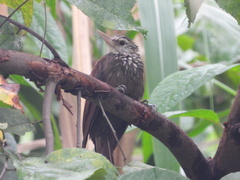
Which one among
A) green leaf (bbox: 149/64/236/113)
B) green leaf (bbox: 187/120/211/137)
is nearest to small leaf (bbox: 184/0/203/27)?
green leaf (bbox: 149/64/236/113)

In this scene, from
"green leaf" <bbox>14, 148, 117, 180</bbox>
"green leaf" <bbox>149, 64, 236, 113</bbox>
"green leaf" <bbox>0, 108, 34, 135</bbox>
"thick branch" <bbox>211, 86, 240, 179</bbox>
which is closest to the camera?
"green leaf" <bbox>14, 148, 117, 180</bbox>

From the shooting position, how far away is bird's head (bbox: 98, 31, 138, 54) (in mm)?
2377

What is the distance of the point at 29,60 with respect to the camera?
1.04 meters

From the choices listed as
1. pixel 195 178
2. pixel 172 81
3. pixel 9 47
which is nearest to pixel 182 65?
pixel 172 81

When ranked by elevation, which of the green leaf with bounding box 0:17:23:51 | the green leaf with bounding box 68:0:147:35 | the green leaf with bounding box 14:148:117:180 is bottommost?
the green leaf with bounding box 14:148:117:180

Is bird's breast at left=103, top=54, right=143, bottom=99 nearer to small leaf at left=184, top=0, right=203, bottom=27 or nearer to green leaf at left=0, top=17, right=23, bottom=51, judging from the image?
green leaf at left=0, top=17, right=23, bottom=51

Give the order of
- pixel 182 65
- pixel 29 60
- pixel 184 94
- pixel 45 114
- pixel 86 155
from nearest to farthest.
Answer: pixel 86 155 < pixel 45 114 < pixel 29 60 < pixel 184 94 < pixel 182 65

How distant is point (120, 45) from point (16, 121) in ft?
4.88

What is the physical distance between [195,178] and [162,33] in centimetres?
100

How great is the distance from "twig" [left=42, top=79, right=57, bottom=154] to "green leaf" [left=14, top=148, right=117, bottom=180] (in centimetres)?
7

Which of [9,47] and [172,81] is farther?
[172,81]

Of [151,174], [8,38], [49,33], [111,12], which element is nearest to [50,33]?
[49,33]

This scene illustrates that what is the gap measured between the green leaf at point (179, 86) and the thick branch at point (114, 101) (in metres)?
0.20

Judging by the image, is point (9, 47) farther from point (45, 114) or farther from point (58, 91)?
point (45, 114)
